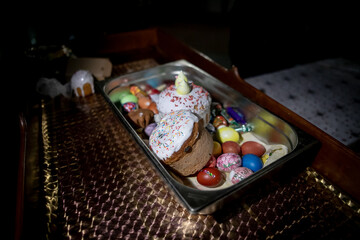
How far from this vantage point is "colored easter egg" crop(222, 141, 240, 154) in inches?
45.4

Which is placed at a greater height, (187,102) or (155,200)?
(187,102)

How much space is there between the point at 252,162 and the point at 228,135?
24cm

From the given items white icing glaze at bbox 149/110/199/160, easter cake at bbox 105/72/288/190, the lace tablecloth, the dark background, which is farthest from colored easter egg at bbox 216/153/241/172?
the dark background

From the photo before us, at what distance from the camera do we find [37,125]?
150cm

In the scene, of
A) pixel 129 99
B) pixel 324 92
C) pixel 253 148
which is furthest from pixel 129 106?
pixel 324 92

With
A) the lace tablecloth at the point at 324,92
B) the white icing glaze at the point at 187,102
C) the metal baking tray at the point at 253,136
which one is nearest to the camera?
the metal baking tray at the point at 253,136

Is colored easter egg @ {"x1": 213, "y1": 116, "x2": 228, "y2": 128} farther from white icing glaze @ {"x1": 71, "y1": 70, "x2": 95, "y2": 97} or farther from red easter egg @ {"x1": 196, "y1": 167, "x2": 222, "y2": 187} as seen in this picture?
white icing glaze @ {"x1": 71, "y1": 70, "x2": 95, "y2": 97}

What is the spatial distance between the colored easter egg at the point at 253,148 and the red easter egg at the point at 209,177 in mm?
238

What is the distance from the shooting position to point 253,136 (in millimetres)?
1305

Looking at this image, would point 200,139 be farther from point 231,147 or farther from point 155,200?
point 155,200

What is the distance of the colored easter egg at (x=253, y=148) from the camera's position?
3.77 feet

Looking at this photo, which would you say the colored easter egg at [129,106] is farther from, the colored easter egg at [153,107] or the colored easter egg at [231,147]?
the colored easter egg at [231,147]

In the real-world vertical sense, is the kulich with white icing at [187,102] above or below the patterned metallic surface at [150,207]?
above

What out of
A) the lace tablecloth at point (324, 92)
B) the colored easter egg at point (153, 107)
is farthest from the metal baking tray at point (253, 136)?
the lace tablecloth at point (324, 92)
